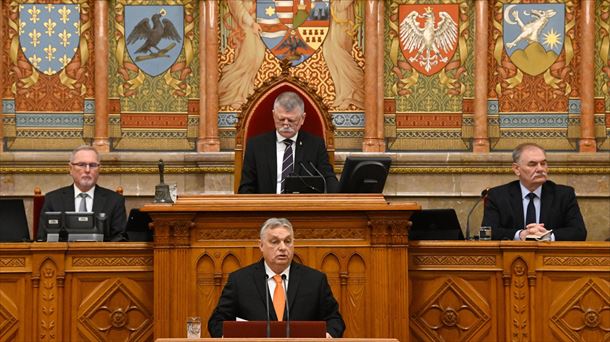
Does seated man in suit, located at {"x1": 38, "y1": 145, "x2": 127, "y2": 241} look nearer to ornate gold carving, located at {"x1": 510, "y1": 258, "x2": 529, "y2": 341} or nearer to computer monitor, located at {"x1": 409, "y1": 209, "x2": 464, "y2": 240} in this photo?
computer monitor, located at {"x1": 409, "y1": 209, "x2": 464, "y2": 240}

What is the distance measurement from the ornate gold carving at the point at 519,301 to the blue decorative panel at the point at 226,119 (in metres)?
4.98

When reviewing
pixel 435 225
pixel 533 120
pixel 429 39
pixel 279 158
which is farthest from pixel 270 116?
pixel 533 120

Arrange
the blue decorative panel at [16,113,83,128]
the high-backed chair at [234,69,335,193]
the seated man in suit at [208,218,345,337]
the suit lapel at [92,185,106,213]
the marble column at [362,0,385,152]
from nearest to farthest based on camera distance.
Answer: the seated man in suit at [208,218,345,337], the suit lapel at [92,185,106,213], the high-backed chair at [234,69,335,193], the marble column at [362,0,385,152], the blue decorative panel at [16,113,83,128]

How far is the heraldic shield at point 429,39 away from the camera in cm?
1290

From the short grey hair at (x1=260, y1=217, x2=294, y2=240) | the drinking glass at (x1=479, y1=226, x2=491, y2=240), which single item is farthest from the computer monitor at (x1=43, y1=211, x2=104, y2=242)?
the drinking glass at (x1=479, y1=226, x2=491, y2=240)

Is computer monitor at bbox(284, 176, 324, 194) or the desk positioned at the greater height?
computer monitor at bbox(284, 176, 324, 194)

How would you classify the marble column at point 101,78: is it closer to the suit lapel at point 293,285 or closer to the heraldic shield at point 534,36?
the heraldic shield at point 534,36

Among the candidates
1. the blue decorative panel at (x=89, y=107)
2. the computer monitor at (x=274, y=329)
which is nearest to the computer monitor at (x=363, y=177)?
the computer monitor at (x=274, y=329)

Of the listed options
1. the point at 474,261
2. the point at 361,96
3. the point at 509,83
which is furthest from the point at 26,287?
the point at 509,83

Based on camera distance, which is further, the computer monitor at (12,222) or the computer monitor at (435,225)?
the computer monitor at (12,222)

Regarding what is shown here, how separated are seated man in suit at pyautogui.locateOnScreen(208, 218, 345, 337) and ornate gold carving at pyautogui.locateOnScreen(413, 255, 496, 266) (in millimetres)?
1063

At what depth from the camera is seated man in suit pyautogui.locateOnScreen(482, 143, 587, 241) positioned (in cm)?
917

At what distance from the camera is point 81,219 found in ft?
28.6

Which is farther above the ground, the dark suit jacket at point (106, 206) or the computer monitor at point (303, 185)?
the computer monitor at point (303, 185)
